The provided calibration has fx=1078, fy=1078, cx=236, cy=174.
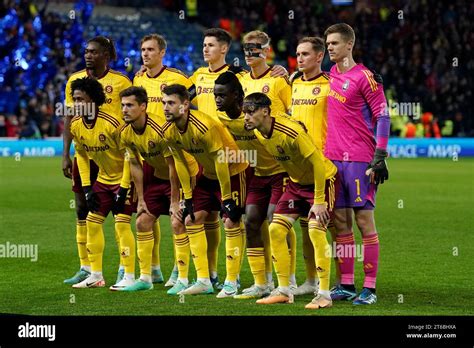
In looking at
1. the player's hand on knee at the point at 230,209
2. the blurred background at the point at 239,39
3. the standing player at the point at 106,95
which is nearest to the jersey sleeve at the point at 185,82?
the standing player at the point at 106,95

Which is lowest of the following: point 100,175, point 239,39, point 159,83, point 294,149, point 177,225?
point 177,225

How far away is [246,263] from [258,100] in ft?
11.9

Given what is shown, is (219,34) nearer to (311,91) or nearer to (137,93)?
(137,93)

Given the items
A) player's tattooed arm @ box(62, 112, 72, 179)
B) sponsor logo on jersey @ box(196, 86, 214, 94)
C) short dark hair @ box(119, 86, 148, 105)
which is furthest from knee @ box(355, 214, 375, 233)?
player's tattooed arm @ box(62, 112, 72, 179)

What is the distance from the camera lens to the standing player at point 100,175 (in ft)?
34.0

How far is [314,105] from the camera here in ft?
32.1

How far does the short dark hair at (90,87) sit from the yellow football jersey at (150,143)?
0.42 metres

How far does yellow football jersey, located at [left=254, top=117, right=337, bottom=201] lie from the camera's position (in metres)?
9.12

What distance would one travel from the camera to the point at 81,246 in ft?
36.6

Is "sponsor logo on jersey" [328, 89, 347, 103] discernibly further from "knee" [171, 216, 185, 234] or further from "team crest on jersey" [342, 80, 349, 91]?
"knee" [171, 216, 185, 234]

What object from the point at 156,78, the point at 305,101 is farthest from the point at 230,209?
the point at 156,78
